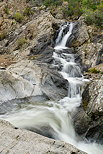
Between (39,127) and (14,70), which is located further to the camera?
(14,70)

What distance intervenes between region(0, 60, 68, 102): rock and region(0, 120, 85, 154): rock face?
369 inches

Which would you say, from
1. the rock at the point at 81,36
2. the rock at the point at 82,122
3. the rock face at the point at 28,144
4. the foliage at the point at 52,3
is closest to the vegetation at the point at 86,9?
the foliage at the point at 52,3

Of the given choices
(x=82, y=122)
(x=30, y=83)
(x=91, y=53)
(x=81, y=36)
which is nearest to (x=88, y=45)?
(x=91, y=53)

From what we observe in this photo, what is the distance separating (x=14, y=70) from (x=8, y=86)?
3486 millimetres

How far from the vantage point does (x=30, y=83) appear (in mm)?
18656

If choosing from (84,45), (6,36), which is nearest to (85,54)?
(84,45)

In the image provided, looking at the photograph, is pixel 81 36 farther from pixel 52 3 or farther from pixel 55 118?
pixel 52 3

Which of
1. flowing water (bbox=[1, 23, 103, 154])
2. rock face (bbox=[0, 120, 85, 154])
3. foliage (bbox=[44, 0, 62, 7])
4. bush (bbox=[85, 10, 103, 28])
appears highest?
foliage (bbox=[44, 0, 62, 7])

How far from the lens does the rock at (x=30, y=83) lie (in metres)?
17.2

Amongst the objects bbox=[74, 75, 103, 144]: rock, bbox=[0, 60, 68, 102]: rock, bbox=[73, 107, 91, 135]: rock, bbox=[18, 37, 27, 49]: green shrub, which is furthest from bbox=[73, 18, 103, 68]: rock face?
bbox=[73, 107, 91, 135]: rock

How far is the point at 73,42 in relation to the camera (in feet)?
114

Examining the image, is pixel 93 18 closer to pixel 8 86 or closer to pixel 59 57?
pixel 59 57

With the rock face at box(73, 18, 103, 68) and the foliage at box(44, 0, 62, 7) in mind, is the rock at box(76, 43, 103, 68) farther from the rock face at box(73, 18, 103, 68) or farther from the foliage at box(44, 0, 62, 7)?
the foliage at box(44, 0, 62, 7)

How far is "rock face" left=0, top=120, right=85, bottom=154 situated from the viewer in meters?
6.64
